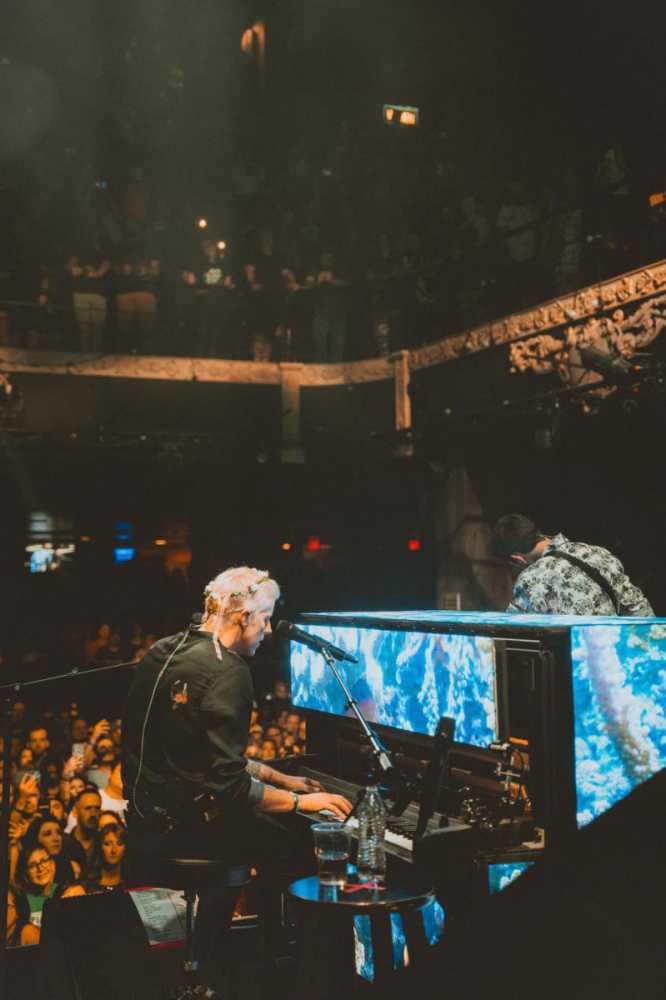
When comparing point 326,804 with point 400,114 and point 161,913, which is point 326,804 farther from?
point 400,114

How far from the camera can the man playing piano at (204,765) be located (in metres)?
2.86

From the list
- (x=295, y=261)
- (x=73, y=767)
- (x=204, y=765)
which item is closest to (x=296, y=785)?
(x=204, y=765)

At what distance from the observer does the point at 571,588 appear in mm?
3791

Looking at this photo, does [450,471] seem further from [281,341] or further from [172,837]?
[172,837]

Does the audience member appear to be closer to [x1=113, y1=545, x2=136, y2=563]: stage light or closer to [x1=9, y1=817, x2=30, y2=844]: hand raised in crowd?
[x1=9, y1=817, x2=30, y2=844]: hand raised in crowd

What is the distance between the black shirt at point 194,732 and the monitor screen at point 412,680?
0.60m

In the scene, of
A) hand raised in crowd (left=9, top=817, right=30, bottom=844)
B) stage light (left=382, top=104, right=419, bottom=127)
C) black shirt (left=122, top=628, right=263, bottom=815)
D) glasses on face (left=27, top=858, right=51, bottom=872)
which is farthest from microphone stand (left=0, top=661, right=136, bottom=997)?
stage light (left=382, top=104, right=419, bottom=127)

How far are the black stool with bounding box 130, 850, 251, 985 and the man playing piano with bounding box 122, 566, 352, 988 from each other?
30mm

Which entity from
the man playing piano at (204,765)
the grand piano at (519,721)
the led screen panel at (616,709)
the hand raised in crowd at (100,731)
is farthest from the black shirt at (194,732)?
the hand raised in crowd at (100,731)

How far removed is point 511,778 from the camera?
8.48 ft

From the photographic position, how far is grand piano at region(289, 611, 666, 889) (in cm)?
A: 245

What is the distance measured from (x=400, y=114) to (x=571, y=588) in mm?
8628

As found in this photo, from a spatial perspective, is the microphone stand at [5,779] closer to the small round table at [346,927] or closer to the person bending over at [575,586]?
the small round table at [346,927]

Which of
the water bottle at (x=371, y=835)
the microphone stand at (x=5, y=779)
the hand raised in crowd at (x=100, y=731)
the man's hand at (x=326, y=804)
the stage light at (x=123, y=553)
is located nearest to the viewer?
the water bottle at (x=371, y=835)
